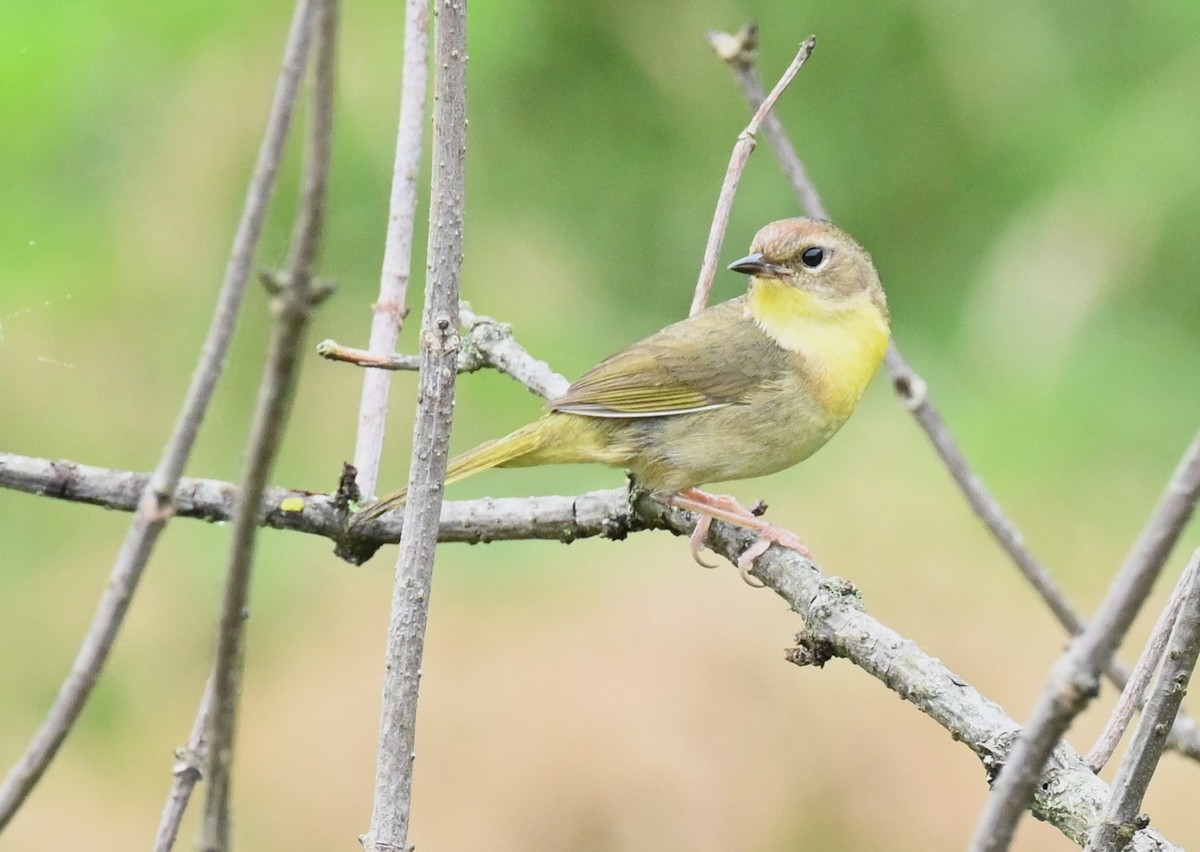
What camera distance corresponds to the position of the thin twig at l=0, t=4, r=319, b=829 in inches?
42.3

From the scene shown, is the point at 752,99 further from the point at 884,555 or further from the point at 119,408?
the point at 119,408

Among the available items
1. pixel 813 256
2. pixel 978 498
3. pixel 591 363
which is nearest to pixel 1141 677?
pixel 978 498

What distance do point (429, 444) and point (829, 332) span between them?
2.28m

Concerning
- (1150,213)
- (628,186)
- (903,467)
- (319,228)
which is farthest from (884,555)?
(319,228)

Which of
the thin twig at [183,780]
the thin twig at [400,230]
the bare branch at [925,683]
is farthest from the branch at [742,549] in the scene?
the thin twig at [183,780]

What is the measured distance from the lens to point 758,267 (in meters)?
3.72

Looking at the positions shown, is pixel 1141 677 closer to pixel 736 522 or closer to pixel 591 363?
pixel 736 522

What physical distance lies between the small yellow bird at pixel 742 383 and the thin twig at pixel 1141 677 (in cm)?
154

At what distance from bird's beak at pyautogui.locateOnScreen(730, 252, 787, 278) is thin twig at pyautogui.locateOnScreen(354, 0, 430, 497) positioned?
1423 mm

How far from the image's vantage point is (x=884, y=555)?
16.1 ft

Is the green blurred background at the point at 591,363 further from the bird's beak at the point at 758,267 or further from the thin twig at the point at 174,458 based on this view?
the thin twig at the point at 174,458

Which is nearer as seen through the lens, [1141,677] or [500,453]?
[1141,677]

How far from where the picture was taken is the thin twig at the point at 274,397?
96cm

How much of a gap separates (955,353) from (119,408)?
3213 millimetres
